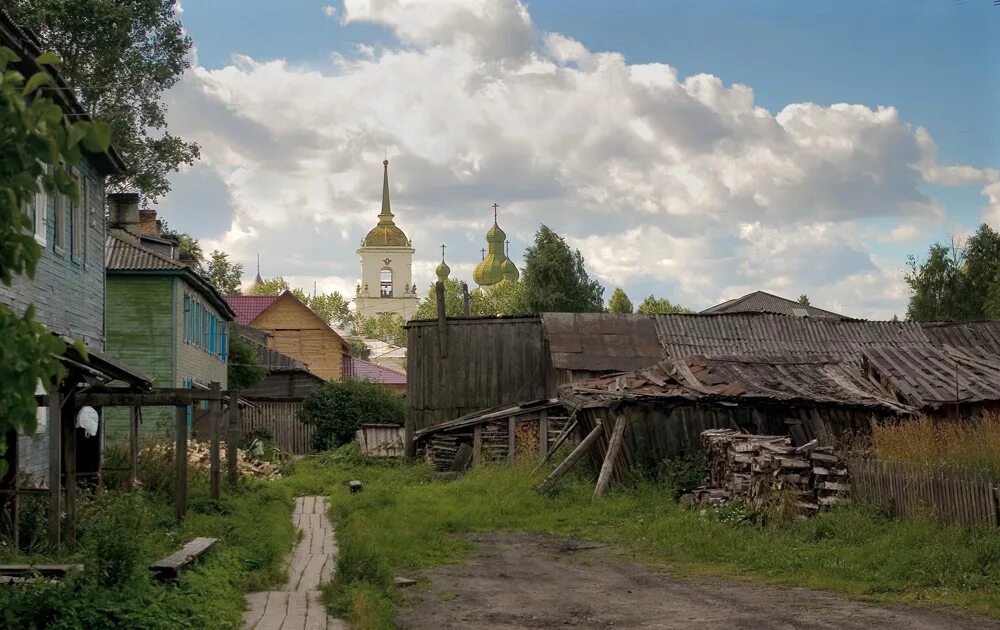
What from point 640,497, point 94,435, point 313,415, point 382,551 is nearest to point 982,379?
point 640,497

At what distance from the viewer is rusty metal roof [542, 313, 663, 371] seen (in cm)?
2933

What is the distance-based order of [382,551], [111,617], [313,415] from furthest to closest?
[313,415] < [382,551] < [111,617]

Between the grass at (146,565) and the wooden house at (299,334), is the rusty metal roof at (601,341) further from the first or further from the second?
the wooden house at (299,334)

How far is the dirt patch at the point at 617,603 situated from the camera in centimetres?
1003

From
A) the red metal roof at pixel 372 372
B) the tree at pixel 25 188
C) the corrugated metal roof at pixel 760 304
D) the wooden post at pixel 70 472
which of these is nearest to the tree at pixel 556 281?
the corrugated metal roof at pixel 760 304

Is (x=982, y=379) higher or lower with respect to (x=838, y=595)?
higher

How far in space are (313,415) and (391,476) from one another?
12.1 meters

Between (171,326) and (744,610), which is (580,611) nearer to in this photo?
(744,610)

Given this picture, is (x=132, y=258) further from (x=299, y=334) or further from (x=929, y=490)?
(x=299, y=334)

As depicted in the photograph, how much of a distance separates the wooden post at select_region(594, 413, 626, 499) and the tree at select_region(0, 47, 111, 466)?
15.8 meters

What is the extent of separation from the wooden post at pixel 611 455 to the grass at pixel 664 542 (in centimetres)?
30

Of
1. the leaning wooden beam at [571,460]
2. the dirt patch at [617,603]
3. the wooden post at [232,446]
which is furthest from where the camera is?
the wooden post at [232,446]

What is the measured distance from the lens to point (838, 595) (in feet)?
37.7

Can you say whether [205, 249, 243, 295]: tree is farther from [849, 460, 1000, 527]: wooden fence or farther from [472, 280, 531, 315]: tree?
[849, 460, 1000, 527]: wooden fence
